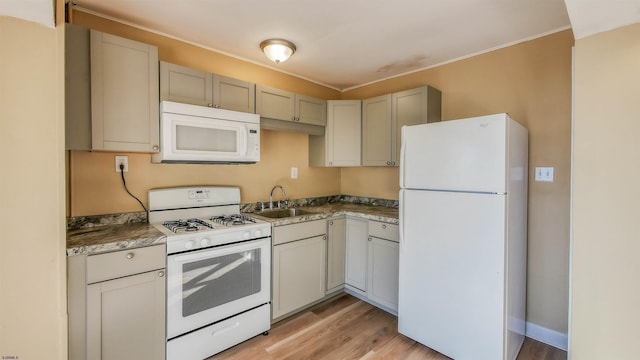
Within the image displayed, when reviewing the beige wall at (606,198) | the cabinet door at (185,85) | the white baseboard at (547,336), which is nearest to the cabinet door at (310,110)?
the cabinet door at (185,85)

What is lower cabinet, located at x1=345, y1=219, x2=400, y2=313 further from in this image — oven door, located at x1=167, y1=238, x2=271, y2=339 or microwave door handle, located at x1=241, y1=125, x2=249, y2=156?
microwave door handle, located at x1=241, y1=125, x2=249, y2=156

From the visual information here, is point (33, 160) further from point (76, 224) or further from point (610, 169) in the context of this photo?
point (610, 169)

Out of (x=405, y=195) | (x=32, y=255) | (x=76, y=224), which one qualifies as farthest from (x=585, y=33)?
(x=76, y=224)

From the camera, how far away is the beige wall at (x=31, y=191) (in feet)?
4.14

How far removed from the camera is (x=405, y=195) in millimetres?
2145

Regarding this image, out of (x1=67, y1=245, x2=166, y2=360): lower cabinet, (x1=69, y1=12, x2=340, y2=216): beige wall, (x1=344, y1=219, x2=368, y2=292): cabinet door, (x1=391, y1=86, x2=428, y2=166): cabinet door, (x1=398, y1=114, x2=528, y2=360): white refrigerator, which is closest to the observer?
(x1=67, y1=245, x2=166, y2=360): lower cabinet

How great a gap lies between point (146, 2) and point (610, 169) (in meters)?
2.86

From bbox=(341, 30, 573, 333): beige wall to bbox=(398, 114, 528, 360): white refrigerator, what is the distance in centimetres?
16

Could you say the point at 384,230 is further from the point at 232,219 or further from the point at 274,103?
the point at 274,103

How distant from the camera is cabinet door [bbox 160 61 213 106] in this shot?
6.53ft

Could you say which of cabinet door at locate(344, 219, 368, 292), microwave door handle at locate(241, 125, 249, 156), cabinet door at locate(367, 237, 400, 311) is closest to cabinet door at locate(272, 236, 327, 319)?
cabinet door at locate(344, 219, 368, 292)

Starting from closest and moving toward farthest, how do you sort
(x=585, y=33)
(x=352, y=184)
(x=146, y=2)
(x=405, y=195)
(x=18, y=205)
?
1. (x=18, y=205)
2. (x=585, y=33)
3. (x=146, y=2)
4. (x=405, y=195)
5. (x=352, y=184)

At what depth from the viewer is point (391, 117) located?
2855 mm

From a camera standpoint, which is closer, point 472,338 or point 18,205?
point 18,205
